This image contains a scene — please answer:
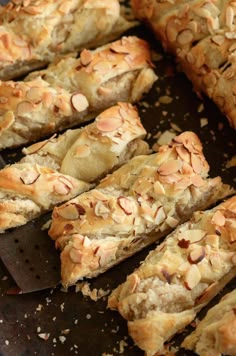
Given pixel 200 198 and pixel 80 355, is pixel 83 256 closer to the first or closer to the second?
pixel 80 355

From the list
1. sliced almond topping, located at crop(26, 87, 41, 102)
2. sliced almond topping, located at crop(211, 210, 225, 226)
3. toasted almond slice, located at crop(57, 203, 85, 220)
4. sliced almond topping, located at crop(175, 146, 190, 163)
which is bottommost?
toasted almond slice, located at crop(57, 203, 85, 220)

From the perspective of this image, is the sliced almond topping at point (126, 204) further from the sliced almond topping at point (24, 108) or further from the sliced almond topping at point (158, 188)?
the sliced almond topping at point (24, 108)

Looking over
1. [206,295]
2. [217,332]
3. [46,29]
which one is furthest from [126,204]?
[46,29]

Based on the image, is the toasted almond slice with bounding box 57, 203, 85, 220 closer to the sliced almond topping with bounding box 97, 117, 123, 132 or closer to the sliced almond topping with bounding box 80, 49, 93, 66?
the sliced almond topping with bounding box 97, 117, 123, 132

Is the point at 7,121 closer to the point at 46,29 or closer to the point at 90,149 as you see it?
the point at 90,149

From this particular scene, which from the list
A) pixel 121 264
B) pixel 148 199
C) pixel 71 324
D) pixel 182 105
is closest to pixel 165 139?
pixel 182 105

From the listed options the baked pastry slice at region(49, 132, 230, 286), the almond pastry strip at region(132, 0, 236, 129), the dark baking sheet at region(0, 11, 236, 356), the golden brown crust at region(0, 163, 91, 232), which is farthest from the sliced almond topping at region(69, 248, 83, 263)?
the almond pastry strip at region(132, 0, 236, 129)
